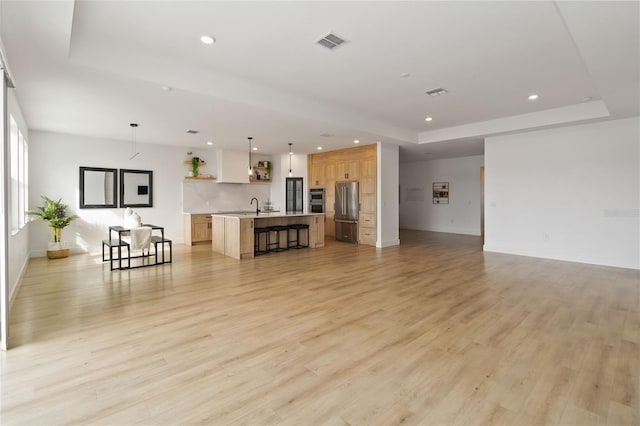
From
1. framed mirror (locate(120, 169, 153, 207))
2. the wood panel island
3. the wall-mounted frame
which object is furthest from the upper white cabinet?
the wall-mounted frame

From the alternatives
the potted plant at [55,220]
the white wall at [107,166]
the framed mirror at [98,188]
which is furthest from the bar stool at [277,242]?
the potted plant at [55,220]

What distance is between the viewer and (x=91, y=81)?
3.84 metres

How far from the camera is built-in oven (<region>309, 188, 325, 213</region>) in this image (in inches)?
382

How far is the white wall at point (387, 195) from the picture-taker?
809 centimetres

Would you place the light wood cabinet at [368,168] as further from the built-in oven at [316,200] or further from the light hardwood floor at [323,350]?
the light hardwood floor at [323,350]

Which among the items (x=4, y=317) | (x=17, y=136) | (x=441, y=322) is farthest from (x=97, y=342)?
(x=17, y=136)

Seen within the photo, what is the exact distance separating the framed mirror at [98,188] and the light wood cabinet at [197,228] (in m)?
1.75

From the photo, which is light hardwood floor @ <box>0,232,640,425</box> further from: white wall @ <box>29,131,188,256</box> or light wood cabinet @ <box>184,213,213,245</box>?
light wood cabinet @ <box>184,213,213,245</box>

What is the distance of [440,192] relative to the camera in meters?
11.4

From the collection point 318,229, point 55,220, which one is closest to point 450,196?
point 318,229

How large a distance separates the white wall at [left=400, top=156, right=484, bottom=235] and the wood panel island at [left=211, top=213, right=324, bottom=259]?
552cm

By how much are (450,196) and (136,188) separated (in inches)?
389

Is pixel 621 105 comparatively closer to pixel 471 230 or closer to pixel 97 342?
pixel 471 230

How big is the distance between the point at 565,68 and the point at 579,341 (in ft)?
11.1
